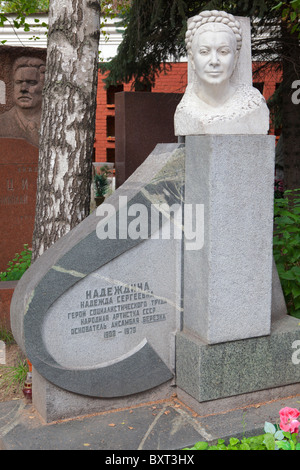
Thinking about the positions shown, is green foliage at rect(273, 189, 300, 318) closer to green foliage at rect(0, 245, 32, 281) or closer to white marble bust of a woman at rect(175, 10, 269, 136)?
white marble bust of a woman at rect(175, 10, 269, 136)

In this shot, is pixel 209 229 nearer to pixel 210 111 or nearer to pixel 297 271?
pixel 210 111

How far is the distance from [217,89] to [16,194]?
12.8 ft

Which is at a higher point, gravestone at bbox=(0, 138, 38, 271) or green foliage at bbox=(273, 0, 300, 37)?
green foliage at bbox=(273, 0, 300, 37)

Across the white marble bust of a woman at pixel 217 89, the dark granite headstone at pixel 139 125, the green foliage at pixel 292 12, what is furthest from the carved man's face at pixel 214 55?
the dark granite headstone at pixel 139 125

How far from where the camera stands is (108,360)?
128 inches

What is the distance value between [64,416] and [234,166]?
5.62 ft

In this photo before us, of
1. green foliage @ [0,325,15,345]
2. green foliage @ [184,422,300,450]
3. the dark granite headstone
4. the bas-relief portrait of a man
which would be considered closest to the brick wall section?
the dark granite headstone

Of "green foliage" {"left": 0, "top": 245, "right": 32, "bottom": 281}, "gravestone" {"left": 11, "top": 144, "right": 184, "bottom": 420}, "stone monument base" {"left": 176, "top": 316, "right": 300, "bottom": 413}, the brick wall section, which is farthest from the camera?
the brick wall section

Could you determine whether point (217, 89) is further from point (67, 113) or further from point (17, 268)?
point (17, 268)

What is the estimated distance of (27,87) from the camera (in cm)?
657

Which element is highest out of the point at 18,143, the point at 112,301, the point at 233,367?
the point at 18,143

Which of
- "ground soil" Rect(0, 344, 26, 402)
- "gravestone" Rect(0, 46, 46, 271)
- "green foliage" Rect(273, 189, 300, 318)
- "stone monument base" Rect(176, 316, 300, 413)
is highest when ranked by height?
"gravestone" Rect(0, 46, 46, 271)

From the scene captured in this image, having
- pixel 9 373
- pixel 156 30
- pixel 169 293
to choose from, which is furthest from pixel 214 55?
pixel 156 30

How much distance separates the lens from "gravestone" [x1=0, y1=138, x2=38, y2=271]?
6.47 metres
